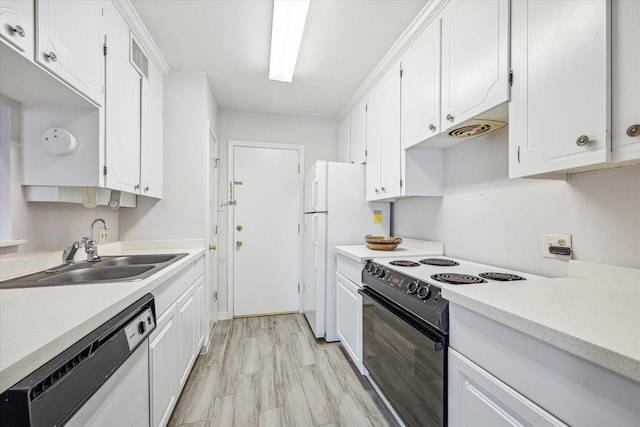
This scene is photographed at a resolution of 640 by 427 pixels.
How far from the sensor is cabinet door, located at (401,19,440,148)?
5.22 ft

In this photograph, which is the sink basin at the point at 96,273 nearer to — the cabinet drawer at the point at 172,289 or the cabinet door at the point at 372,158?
the cabinet drawer at the point at 172,289

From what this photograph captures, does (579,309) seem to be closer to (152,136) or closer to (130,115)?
(130,115)

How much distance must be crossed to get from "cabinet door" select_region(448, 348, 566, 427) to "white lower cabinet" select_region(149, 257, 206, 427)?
129 centimetres

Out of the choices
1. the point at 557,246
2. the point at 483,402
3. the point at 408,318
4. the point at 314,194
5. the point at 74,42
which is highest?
the point at 74,42

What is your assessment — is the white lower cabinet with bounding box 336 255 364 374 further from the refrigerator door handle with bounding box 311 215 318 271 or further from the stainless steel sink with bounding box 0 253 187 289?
the stainless steel sink with bounding box 0 253 187 289

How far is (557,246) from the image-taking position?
122 cm

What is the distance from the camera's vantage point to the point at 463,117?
1.38 metres

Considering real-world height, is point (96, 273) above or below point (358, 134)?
below

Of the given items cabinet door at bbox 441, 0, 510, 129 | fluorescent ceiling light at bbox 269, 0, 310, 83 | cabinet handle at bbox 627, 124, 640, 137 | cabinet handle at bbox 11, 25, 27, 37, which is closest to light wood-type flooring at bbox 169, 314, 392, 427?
cabinet handle at bbox 627, 124, 640, 137

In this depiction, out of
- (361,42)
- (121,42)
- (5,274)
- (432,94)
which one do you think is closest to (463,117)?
(432,94)

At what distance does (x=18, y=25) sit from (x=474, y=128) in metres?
1.99

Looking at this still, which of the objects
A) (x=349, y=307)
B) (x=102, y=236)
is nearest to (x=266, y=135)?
(x=102, y=236)

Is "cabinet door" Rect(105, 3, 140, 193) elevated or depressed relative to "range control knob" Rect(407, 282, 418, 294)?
elevated

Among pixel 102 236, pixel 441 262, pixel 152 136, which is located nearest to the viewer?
pixel 441 262
